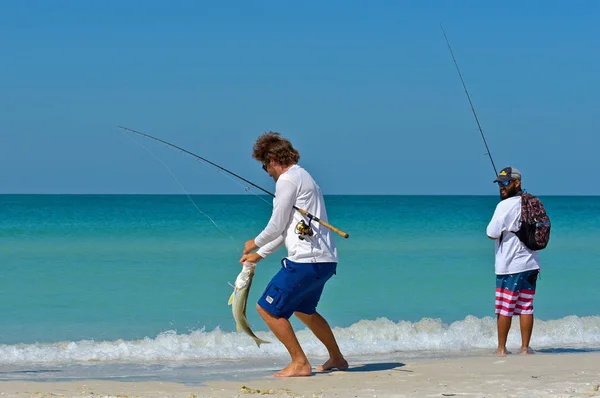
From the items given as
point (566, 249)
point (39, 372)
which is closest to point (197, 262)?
point (566, 249)

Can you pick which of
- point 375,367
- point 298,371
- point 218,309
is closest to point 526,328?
point 375,367

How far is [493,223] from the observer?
6.68 meters

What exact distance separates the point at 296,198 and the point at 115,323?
15.1ft

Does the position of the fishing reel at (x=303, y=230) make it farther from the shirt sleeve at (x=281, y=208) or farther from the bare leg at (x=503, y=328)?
the bare leg at (x=503, y=328)

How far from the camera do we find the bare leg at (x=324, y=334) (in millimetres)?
5906

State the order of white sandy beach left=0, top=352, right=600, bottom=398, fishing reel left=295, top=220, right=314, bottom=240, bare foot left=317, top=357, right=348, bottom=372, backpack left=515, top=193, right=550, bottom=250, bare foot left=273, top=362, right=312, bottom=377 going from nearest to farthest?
white sandy beach left=0, top=352, right=600, bottom=398, fishing reel left=295, top=220, right=314, bottom=240, bare foot left=273, top=362, right=312, bottom=377, bare foot left=317, top=357, right=348, bottom=372, backpack left=515, top=193, right=550, bottom=250

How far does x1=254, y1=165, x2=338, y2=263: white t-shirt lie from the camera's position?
5574 millimetres

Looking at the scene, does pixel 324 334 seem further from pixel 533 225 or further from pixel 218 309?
pixel 218 309

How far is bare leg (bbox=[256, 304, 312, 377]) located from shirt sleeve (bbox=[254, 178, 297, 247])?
47cm

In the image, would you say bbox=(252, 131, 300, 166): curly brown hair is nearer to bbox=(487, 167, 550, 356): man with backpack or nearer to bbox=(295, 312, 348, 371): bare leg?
bbox=(295, 312, 348, 371): bare leg

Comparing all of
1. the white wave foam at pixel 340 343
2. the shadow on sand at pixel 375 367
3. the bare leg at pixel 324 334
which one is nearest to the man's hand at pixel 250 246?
the bare leg at pixel 324 334

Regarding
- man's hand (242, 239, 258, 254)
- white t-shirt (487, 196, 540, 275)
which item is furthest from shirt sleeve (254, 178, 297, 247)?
white t-shirt (487, 196, 540, 275)

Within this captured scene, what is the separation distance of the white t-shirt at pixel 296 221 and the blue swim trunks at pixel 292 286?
48 mm

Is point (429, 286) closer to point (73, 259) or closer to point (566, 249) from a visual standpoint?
point (73, 259)
